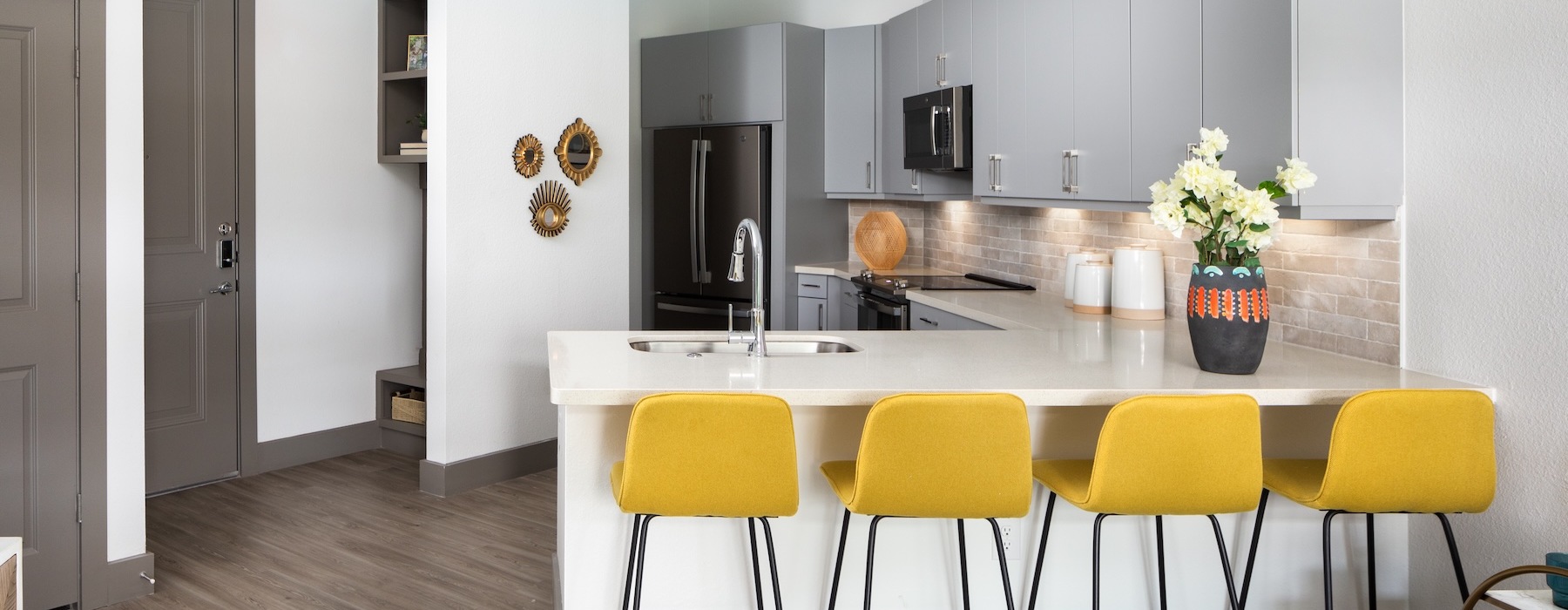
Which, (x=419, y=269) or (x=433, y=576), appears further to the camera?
(x=419, y=269)

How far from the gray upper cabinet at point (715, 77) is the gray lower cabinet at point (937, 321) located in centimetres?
141

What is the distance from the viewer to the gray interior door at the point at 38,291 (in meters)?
3.22

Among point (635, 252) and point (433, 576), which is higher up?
point (635, 252)

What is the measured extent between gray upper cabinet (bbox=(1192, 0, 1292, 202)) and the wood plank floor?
245 centimetres

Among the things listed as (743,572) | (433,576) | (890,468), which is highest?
(890,468)

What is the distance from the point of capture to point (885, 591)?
9.57 ft

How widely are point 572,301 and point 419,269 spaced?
3.41ft

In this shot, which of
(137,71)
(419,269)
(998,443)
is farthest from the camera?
(419,269)

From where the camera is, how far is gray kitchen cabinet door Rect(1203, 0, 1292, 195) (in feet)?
9.77

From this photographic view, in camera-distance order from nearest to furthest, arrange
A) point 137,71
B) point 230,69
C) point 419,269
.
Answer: point 137,71, point 230,69, point 419,269

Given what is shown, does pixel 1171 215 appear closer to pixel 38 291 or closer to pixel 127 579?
pixel 38 291

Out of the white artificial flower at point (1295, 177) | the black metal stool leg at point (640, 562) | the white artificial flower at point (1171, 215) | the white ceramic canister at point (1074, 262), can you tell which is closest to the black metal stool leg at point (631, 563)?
the black metal stool leg at point (640, 562)

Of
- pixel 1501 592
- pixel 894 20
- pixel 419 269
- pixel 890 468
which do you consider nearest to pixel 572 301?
pixel 419 269

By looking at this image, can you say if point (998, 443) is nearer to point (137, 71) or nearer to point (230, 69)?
point (137, 71)
